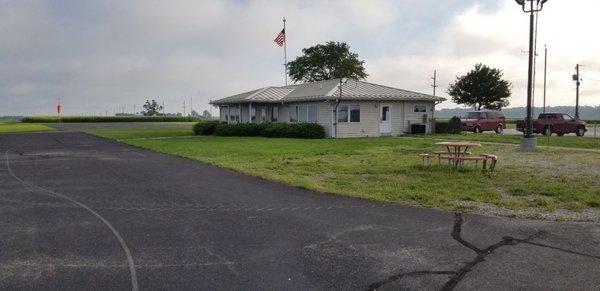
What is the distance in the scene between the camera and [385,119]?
32094 mm

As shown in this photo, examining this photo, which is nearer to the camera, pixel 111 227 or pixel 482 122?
pixel 111 227

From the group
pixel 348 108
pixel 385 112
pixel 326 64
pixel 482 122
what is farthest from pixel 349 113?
pixel 326 64

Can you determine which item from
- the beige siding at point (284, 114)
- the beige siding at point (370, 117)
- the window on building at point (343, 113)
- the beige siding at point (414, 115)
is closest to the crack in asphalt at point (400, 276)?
the beige siding at point (370, 117)

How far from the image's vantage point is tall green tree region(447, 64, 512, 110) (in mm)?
64750

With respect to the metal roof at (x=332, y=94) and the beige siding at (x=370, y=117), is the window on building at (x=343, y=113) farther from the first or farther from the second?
the metal roof at (x=332, y=94)

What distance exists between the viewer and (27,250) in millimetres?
5723

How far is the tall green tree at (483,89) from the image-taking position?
64.8 meters

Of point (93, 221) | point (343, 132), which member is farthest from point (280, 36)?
point (93, 221)

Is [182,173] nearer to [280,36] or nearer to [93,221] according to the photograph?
[93,221]

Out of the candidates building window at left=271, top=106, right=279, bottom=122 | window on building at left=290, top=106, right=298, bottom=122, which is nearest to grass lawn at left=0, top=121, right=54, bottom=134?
building window at left=271, top=106, right=279, bottom=122

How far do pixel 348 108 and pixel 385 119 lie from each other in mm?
3062

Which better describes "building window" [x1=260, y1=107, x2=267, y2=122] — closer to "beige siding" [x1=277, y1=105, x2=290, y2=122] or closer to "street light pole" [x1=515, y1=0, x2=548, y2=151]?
"beige siding" [x1=277, y1=105, x2=290, y2=122]

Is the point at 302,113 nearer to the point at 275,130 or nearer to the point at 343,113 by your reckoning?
the point at 275,130

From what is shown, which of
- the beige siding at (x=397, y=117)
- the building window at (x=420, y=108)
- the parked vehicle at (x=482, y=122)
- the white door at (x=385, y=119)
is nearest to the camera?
the white door at (x=385, y=119)
